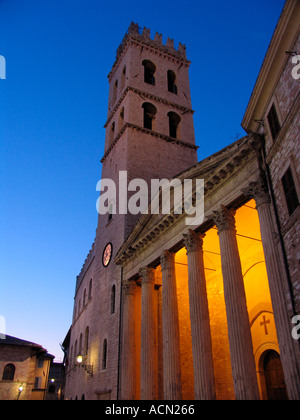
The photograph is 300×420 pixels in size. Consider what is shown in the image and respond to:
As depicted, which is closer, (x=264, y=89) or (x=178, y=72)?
(x=264, y=89)

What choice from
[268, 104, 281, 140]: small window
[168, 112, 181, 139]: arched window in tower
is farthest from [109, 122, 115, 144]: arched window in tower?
[268, 104, 281, 140]: small window

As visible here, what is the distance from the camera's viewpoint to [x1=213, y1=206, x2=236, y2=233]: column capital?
13.1 metres

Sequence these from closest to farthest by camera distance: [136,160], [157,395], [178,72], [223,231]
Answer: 1. [223,231]
2. [157,395]
3. [136,160]
4. [178,72]

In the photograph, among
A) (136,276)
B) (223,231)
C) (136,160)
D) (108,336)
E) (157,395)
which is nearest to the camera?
(223,231)

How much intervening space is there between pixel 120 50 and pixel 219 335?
2889cm

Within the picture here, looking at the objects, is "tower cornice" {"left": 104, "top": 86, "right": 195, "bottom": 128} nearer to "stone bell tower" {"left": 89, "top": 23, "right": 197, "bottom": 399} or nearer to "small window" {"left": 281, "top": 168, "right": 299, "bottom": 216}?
"stone bell tower" {"left": 89, "top": 23, "right": 197, "bottom": 399}

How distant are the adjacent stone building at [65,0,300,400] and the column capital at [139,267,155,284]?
0.31ft

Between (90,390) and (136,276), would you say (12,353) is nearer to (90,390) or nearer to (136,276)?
(90,390)

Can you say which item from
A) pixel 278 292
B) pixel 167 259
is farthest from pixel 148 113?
pixel 278 292

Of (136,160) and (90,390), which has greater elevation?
(136,160)

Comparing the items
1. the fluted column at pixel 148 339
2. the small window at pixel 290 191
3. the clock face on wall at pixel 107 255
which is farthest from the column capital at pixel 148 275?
the small window at pixel 290 191

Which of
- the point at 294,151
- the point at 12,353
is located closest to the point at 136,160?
the point at 294,151

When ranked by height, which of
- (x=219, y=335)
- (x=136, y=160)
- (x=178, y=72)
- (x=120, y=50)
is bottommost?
(x=219, y=335)

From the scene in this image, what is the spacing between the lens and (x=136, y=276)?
2033cm
